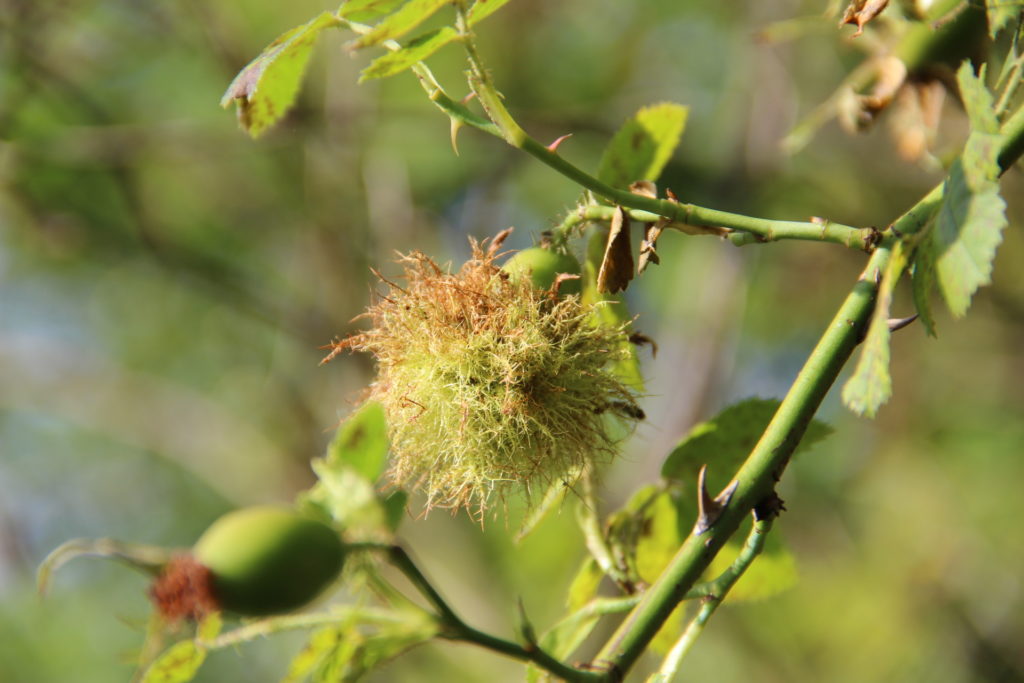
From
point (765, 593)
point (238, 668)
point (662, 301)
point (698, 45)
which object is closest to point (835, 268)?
point (662, 301)

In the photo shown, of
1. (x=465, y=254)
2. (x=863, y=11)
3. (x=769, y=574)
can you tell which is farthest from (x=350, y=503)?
(x=465, y=254)

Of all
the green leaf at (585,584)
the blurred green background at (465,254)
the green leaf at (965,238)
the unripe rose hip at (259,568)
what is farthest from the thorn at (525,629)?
the blurred green background at (465,254)

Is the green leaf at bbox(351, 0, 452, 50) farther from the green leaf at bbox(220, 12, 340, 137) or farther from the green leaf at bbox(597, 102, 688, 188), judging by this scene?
the green leaf at bbox(597, 102, 688, 188)

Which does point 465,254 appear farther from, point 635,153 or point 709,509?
point 709,509

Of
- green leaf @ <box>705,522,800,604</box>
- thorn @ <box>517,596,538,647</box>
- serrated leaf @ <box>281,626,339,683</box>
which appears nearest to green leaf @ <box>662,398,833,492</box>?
green leaf @ <box>705,522,800,604</box>

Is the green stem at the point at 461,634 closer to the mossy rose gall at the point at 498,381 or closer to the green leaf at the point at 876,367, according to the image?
the mossy rose gall at the point at 498,381
